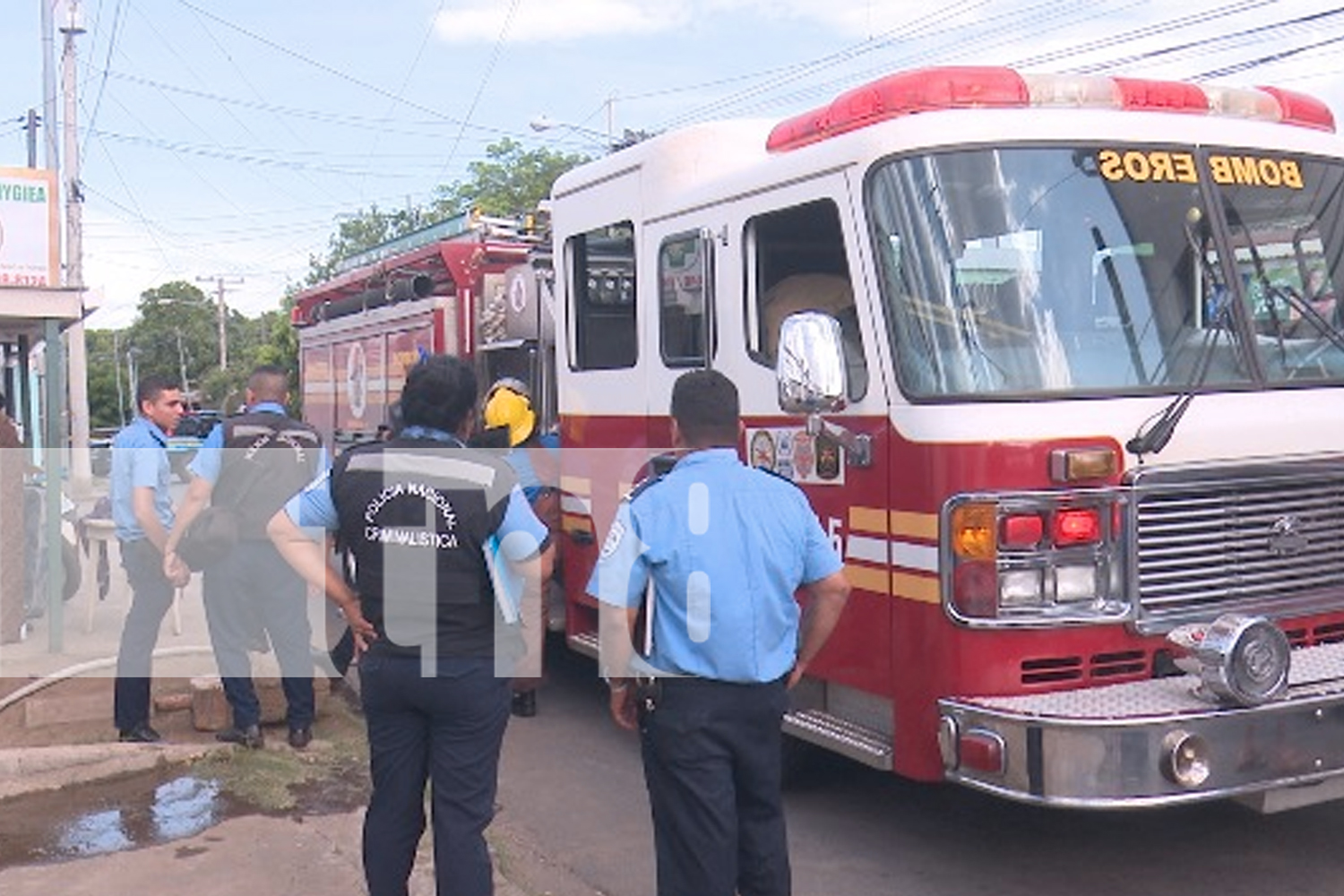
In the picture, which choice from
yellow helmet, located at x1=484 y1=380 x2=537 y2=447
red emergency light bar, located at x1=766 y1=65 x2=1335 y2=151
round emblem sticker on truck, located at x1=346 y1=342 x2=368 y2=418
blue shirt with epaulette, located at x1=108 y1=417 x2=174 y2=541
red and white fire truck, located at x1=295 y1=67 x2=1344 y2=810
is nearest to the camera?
red and white fire truck, located at x1=295 y1=67 x2=1344 y2=810

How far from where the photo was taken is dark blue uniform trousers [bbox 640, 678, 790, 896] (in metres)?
3.90

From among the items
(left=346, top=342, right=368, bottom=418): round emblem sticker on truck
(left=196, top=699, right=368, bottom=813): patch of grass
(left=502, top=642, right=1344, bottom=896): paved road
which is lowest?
(left=502, top=642, right=1344, bottom=896): paved road

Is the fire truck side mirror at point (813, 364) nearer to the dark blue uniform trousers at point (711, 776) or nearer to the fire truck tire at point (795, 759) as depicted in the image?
the dark blue uniform trousers at point (711, 776)

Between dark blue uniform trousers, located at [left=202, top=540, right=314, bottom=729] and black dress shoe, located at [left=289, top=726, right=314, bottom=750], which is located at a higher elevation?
dark blue uniform trousers, located at [left=202, top=540, right=314, bottom=729]

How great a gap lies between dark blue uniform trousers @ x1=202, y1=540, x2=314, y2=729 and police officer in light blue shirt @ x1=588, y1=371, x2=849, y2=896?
3.42 meters

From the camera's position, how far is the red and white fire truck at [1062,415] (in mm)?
4582

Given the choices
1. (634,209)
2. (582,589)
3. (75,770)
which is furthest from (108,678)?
(634,209)

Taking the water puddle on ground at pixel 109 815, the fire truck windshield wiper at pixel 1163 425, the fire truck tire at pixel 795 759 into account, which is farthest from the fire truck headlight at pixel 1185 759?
the water puddle on ground at pixel 109 815

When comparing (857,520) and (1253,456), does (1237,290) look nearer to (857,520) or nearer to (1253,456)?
(1253,456)

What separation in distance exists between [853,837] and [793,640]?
2.13 metres

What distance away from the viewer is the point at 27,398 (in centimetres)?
1373

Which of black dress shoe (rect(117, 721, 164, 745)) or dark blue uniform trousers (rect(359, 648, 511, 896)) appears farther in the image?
black dress shoe (rect(117, 721, 164, 745))

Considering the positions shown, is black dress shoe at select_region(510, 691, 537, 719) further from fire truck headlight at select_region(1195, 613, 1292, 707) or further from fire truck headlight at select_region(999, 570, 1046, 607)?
fire truck headlight at select_region(1195, 613, 1292, 707)

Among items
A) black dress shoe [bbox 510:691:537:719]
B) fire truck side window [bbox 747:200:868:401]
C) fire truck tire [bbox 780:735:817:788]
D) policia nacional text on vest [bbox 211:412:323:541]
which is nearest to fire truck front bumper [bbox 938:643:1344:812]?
fire truck side window [bbox 747:200:868:401]
